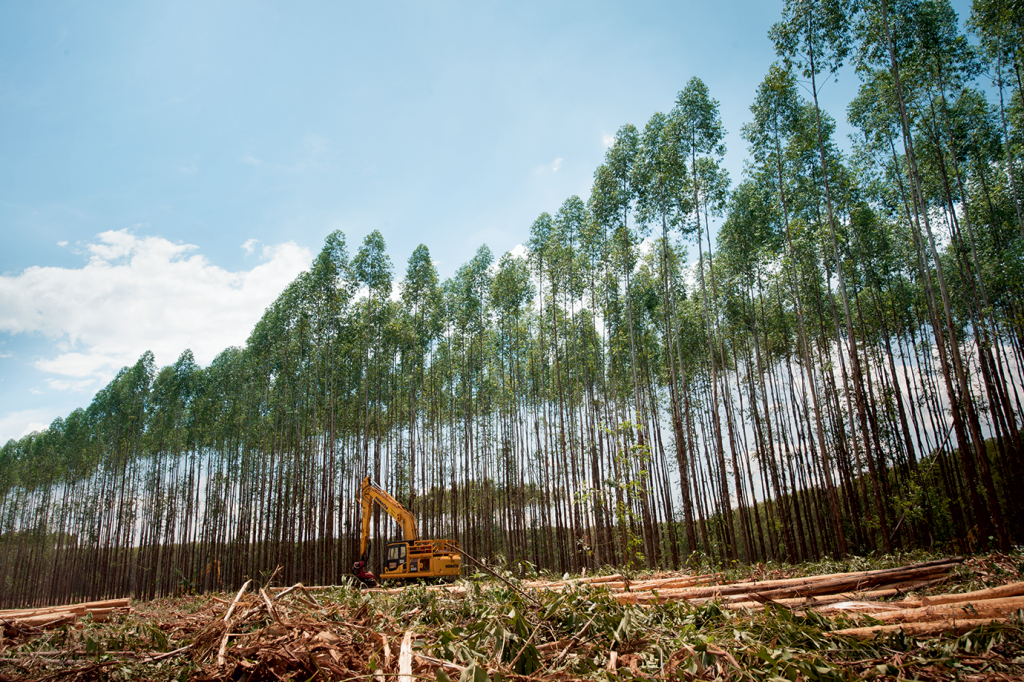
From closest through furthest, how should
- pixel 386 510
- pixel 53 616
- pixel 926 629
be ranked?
pixel 926 629
pixel 53 616
pixel 386 510

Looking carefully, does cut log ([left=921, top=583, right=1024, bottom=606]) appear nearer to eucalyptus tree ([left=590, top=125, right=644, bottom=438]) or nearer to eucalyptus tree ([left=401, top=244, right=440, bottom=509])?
eucalyptus tree ([left=590, top=125, right=644, bottom=438])

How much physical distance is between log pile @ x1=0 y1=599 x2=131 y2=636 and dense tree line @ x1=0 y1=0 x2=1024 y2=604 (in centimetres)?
623

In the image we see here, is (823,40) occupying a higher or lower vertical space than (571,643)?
higher

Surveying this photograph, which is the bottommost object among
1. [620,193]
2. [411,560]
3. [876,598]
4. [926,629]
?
[411,560]

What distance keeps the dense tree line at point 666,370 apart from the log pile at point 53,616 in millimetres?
6230

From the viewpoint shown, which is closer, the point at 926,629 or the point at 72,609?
the point at 926,629

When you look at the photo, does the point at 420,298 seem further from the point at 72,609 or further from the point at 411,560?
the point at 72,609

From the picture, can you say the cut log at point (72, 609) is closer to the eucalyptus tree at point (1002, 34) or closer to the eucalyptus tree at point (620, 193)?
the eucalyptus tree at point (620, 193)

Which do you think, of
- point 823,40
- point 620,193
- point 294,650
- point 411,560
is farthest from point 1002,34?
point 411,560

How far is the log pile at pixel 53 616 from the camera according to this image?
4.59m

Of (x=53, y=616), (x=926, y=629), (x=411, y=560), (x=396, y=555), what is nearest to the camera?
(x=926, y=629)

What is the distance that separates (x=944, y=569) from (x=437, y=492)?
63.3ft

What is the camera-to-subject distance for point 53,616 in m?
5.70

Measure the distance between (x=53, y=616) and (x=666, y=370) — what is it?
18.8 m
